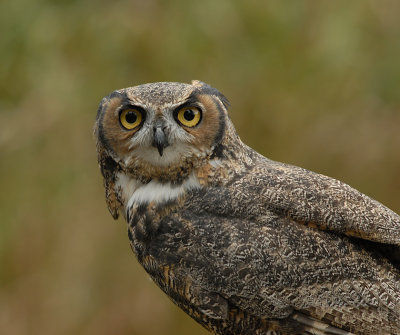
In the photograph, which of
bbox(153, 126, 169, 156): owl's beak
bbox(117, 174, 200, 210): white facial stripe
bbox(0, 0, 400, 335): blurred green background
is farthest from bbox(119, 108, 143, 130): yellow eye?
bbox(0, 0, 400, 335): blurred green background

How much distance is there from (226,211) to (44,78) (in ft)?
9.11

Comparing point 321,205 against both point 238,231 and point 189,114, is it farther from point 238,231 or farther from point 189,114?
point 189,114

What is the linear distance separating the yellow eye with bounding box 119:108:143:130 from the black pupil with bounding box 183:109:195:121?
162 mm

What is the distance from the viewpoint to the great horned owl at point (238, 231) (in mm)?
2479

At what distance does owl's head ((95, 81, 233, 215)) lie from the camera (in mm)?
2516

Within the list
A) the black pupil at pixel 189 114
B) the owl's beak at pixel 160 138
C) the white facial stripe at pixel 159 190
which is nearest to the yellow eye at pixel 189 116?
the black pupil at pixel 189 114

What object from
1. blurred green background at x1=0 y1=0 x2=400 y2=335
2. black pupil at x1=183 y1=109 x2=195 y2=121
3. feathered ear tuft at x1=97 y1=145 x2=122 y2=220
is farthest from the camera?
blurred green background at x1=0 y1=0 x2=400 y2=335

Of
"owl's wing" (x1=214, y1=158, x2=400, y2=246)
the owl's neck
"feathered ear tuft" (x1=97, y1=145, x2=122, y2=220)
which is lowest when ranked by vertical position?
"feathered ear tuft" (x1=97, y1=145, x2=122, y2=220)

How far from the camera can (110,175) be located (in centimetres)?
277

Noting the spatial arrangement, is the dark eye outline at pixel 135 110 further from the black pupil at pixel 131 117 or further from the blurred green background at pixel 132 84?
the blurred green background at pixel 132 84

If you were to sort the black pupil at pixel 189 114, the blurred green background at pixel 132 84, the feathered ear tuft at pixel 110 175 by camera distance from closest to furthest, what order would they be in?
the black pupil at pixel 189 114
the feathered ear tuft at pixel 110 175
the blurred green background at pixel 132 84

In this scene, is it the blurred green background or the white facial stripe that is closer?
the white facial stripe

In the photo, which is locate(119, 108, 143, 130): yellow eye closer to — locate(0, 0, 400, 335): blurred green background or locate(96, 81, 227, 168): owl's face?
locate(96, 81, 227, 168): owl's face

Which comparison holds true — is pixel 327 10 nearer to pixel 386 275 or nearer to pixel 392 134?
pixel 392 134
